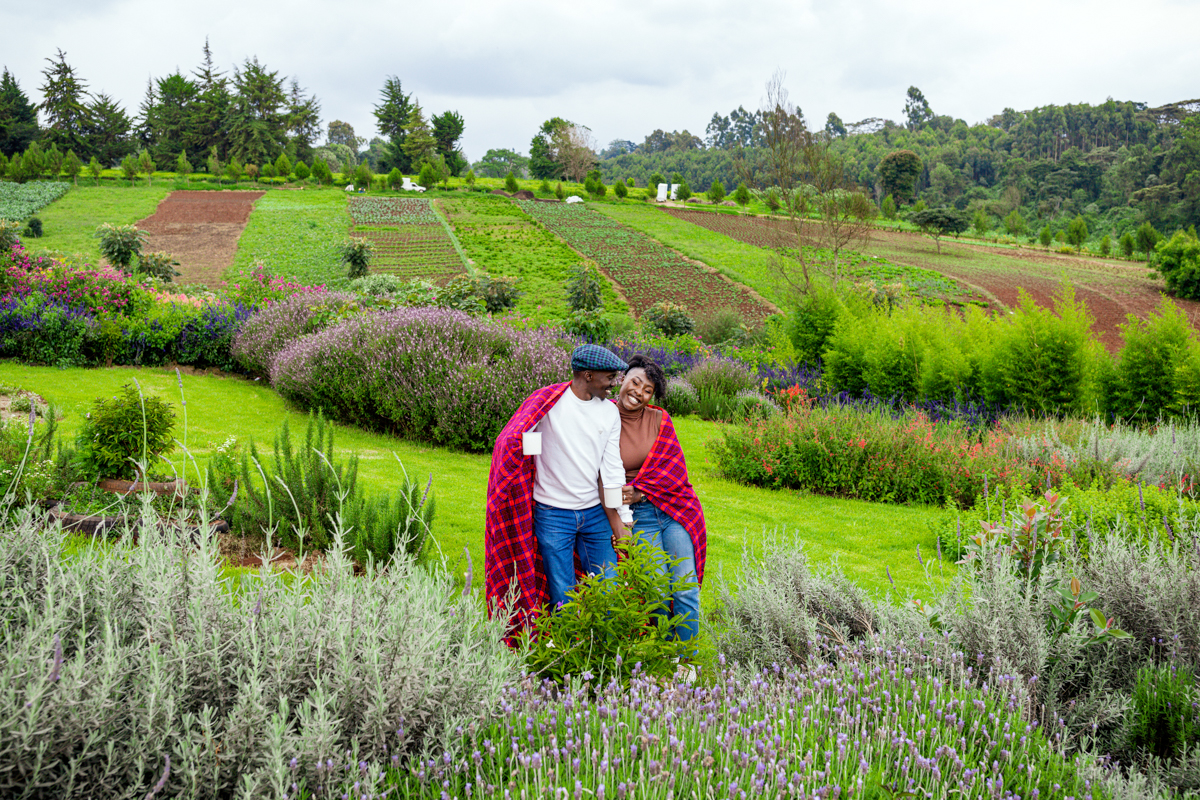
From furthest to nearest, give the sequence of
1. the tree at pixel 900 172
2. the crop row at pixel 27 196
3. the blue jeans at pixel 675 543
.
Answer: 1. the tree at pixel 900 172
2. the crop row at pixel 27 196
3. the blue jeans at pixel 675 543

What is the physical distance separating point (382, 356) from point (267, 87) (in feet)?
225

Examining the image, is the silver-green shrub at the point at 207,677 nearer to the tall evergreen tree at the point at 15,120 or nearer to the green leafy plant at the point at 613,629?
the green leafy plant at the point at 613,629

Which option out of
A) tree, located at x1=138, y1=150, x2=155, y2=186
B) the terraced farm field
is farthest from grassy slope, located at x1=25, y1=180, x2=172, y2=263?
the terraced farm field

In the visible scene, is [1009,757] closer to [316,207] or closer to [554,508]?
[554,508]

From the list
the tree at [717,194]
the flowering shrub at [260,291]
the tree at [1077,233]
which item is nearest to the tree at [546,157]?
the tree at [717,194]

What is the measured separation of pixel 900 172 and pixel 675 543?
71.4m

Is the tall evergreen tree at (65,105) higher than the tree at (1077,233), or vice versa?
the tall evergreen tree at (65,105)

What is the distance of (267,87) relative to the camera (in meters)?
66.2

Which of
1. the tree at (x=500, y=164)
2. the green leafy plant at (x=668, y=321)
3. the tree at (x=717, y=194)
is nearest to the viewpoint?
the green leafy plant at (x=668, y=321)

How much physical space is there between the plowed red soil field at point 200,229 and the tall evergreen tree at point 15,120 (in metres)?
20.7

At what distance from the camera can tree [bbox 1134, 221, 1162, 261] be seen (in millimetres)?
41594

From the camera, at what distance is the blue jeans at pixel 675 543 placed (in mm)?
4070

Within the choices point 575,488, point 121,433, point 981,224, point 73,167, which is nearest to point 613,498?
point 575,488

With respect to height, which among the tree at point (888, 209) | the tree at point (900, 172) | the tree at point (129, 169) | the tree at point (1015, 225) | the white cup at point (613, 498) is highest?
the tree at point (900, 172)
